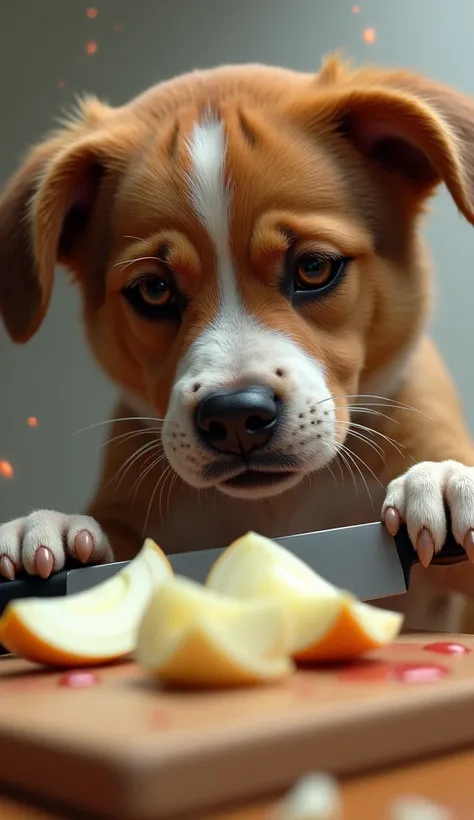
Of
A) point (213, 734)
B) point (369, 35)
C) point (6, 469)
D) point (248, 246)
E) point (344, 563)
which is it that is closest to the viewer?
point (213, 734)

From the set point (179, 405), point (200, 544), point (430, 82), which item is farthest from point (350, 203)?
point (200, 544)

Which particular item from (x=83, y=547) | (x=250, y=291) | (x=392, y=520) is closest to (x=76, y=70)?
(x=250, y=291)

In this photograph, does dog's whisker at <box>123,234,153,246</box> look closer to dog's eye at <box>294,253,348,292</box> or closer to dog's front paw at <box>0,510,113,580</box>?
dog's eye at <box>294,253,348,292</box>

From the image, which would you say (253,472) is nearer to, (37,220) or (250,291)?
(250,291)

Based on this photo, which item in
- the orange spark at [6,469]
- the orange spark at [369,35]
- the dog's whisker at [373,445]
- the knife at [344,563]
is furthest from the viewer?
the orange spark at [6,469]

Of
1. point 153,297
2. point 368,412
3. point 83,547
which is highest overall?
point 153,297

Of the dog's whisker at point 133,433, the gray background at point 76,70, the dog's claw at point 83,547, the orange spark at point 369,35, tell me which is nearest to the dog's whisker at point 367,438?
the dog's whisker at point 133,433

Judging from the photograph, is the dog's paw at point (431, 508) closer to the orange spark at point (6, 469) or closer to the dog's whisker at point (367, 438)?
the dog's whisker at point (367, 438)
